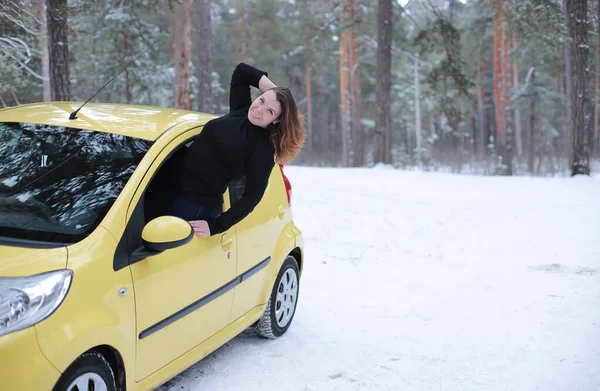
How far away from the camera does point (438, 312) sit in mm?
6000

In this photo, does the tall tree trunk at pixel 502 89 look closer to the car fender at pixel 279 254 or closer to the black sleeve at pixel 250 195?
the car fender at pixel 279 254

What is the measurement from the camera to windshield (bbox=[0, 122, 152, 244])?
314 centimetres

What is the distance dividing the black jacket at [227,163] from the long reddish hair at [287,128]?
0.25 feet

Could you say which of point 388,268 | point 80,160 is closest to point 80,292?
point 80,160

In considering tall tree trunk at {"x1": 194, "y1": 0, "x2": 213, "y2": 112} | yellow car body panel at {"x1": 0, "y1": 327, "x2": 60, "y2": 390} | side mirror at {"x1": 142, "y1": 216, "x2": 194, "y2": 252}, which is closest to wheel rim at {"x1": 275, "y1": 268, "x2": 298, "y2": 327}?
side mirror at {"x1": 142, "y1": 216, "x2": 194, "y2": 252}

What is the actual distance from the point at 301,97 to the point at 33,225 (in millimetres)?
52484

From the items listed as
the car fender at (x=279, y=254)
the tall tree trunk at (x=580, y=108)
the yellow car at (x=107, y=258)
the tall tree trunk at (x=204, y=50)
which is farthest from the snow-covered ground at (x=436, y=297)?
the tall tree trunk at (x=204, y=50)

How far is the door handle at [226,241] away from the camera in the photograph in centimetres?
402

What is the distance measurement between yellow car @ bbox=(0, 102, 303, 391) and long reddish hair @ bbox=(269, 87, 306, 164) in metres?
0.45

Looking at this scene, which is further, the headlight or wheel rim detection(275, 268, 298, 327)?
wheel rim detection(275, 268, 298, 327)

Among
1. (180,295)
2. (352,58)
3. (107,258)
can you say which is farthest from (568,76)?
(107,258)

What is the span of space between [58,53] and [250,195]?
23.0 feet

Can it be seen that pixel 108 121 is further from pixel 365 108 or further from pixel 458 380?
pixel 365 108

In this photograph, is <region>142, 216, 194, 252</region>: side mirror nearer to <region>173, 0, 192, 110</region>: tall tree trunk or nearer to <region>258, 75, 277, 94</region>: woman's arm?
<region>258, 75, 277, 94</region>: woman's arm
